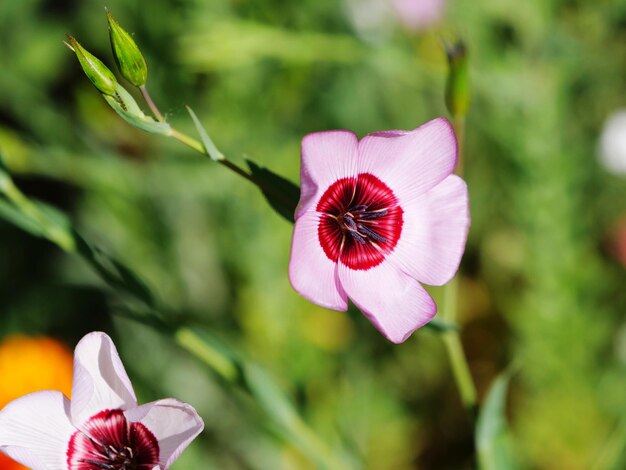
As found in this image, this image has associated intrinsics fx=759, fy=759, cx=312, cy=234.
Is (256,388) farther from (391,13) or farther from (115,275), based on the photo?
(391,13)

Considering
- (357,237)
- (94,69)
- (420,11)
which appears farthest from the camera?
(420,11)

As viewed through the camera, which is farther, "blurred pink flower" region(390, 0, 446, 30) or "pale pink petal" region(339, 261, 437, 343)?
"blurred pink flower" region(390, 0, 446, 30)

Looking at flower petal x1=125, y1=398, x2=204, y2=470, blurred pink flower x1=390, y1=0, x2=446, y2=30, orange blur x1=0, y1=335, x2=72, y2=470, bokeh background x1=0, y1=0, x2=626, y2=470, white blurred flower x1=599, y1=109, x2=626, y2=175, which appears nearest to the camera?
flower petal x1=125, y1=398, x2=204, y2=470

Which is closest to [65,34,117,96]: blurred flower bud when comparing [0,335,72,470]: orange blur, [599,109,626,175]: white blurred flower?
[0,335,72,470]: orange blur

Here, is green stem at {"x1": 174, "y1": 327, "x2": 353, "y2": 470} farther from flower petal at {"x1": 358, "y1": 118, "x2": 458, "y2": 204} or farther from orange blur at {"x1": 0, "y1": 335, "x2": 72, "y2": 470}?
orange blur at {"x1": 0, "y1": 335, "x2": 72, "y2": 470}

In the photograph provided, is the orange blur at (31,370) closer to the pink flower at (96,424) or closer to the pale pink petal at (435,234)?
the pink flower at (96,424)

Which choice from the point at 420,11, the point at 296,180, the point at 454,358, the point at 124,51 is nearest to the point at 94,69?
the point at 124,51

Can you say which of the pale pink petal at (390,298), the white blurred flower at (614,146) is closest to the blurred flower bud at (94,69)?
the pale pink petal at (390,298)
